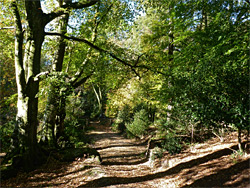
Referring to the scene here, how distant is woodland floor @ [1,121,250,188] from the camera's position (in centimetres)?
445

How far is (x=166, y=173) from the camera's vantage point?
20.5 feet

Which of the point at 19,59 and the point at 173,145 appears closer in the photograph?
the point at 19,59

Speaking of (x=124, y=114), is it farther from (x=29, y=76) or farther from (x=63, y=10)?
(x=63, y=10)

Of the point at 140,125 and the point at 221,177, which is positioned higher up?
the point at 140,125

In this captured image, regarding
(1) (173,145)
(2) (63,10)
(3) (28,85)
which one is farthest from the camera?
(1) (173,145)

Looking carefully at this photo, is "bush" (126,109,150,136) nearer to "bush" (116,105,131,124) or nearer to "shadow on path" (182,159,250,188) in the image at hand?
"bush" (116,105,131,124)

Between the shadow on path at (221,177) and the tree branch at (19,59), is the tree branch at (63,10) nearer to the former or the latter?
the tree branch at (19,59)

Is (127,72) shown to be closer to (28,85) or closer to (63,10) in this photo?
(63,10)

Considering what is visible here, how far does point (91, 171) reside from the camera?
20.0 ft

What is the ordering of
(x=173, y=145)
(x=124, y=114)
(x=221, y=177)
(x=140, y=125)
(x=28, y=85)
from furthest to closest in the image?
(x=124, y=114)
(x=140, y=125)
(x=173, y=145)
(x=28, y=85)
(x=221, y=177)

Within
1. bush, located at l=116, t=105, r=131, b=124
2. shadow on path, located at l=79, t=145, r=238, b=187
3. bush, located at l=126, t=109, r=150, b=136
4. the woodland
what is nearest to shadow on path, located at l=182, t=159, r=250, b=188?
the woodland

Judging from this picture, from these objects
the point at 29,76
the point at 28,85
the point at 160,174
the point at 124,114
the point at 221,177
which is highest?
the point at 29,76

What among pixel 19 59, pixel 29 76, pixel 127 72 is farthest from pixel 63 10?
pixel 127 72

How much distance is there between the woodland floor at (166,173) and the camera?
4.45m
